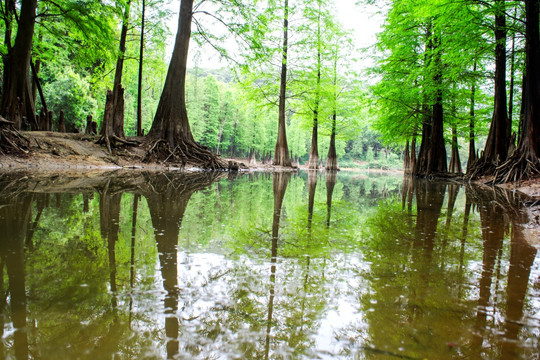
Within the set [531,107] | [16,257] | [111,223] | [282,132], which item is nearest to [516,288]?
[16,257]

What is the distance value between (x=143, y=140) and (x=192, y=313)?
1089 centimetres

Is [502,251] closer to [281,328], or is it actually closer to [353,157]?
[281,328]

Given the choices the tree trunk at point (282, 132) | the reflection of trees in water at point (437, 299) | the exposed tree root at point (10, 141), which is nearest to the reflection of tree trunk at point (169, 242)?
the reflection of trees in water at point (437, 299)

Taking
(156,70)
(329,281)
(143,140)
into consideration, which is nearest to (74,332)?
(329,281)

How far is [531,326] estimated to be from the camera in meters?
1.21

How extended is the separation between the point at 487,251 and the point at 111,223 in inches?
113

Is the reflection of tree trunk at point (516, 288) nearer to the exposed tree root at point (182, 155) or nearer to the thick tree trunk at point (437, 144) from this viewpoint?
the exposed tree root at point (182, 155)

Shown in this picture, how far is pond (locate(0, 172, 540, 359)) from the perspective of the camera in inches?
40.5

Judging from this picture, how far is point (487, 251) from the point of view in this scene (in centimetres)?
220

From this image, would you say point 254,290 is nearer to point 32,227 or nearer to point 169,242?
point 169,242

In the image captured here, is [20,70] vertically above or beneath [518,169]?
above

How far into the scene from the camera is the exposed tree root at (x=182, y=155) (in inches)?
411

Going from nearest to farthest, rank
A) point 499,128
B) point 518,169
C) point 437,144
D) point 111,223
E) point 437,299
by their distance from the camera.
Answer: point 437,299
point 111,223
point 518,169
point 499,128
point 437,144

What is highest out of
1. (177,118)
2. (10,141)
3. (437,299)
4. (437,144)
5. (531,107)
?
(531,107)
